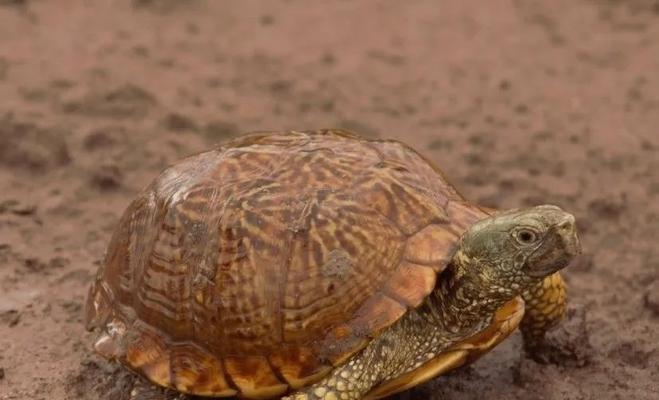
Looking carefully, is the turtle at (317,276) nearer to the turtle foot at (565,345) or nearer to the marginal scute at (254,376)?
the marginal scute at (254,376)

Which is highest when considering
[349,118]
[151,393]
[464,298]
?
[464,298]

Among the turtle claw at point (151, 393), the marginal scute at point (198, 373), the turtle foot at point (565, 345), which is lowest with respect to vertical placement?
the turtle claw at point (151, 393)

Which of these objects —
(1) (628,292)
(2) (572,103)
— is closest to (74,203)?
(1) (628,292)

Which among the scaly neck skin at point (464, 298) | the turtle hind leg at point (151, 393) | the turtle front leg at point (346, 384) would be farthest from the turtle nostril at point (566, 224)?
the turtle hind leg at point (151, 393)

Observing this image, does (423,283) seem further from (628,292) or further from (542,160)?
(542,160)

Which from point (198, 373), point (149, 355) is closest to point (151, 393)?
point (149, 355)

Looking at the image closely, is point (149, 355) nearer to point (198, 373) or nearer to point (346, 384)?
point (198, 373)
